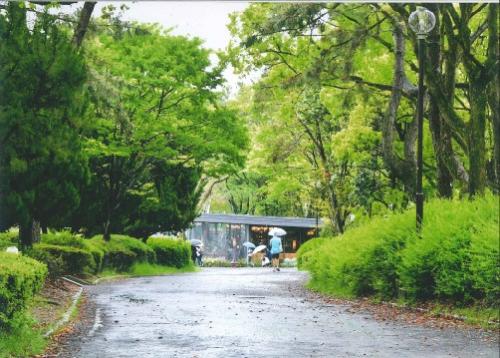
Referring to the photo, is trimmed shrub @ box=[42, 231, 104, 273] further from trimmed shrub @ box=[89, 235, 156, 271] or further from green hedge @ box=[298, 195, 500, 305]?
green hedge @ box=[298, 195, 500, 305]

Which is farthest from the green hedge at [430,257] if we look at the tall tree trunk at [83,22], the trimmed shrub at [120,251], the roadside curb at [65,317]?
the trimmed shrub at [120,251]

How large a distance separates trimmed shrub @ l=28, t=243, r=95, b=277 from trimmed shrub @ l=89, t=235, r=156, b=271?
247cm

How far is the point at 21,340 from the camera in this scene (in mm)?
9383

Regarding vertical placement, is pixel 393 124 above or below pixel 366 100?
below

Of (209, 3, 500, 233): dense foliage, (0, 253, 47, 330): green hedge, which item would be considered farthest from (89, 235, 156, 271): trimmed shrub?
(0, 253, 47, 330): green hedge

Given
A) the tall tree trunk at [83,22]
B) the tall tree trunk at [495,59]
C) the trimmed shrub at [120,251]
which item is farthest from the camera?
the trimmed shrub at [120,251]

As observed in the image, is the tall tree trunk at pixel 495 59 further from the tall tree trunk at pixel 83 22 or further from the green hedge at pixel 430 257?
the tall tree trunk at pixel 83 22

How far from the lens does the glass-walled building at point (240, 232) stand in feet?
200

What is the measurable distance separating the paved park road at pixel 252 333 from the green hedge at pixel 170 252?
22.9 m

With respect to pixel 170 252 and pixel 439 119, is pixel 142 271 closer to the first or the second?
pixel 170 252

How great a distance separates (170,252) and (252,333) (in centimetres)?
3016

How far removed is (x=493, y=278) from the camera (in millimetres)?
12172

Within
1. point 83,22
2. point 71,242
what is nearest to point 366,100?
point 83,22

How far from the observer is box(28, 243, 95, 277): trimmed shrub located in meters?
19.1
